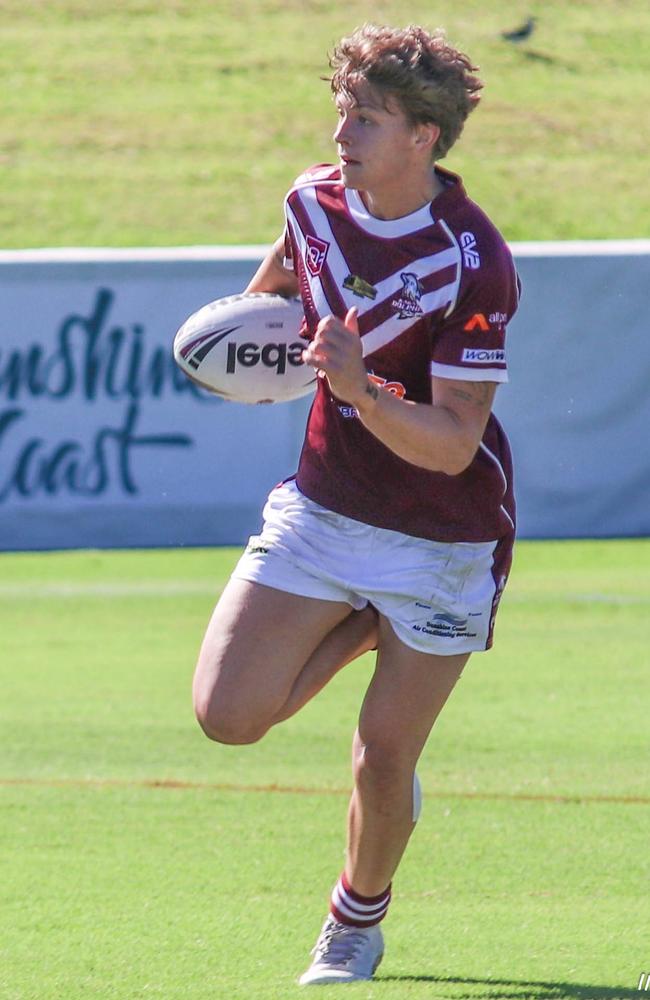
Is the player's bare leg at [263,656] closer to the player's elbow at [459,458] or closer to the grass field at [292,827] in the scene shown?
the player's elbow at [459,458]

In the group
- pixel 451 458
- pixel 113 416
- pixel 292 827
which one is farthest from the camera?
pixel 113 416

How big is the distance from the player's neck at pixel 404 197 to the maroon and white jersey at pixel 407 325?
2cm

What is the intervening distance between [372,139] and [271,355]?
3.32ft

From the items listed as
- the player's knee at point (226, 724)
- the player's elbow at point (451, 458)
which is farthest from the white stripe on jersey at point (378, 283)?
the player's knee at point (226, 724)

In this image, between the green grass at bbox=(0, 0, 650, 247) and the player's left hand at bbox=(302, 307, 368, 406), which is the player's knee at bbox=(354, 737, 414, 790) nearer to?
the player's left hand at bbox=(302, 307, 368, 406)

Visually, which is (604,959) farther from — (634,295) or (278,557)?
(634,295)

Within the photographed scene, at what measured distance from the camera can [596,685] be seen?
8.44 metres

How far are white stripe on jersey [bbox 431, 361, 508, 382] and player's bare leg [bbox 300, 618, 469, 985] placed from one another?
0.66m

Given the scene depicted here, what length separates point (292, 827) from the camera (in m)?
6.03

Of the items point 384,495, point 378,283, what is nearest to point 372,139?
point 378,283

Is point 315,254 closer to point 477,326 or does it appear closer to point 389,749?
point 477,326

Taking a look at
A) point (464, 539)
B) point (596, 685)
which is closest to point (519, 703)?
point (596, 685)

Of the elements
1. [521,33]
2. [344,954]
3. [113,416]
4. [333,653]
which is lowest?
[521,33]

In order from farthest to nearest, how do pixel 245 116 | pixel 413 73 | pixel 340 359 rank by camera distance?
1. pixel 245 116
2. pixel 413 73
3. pixel 340 359
